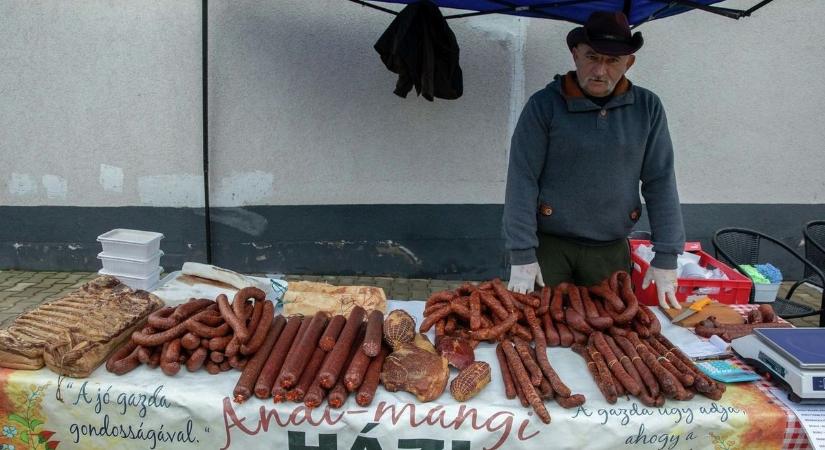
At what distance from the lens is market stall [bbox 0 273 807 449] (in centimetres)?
219

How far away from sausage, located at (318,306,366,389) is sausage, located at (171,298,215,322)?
71 centimetres

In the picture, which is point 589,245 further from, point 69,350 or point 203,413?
point 69,350

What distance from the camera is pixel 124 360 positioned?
237cm

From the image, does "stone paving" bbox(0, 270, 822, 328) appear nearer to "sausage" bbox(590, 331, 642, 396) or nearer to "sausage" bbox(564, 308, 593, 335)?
"sausage" bbox(564, 308, 593, 335)

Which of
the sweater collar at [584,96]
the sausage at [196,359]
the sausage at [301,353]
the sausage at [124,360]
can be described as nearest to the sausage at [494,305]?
the sausage at [301,353]

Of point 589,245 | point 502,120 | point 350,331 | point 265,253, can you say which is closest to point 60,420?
point 350,331

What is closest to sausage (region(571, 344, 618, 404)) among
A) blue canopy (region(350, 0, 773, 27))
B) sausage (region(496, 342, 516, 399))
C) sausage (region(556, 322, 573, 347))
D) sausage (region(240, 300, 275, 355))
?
sausage (region(556, 322, 573, 347))

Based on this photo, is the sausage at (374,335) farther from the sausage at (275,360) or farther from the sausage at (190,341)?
the sausage at (190,341)

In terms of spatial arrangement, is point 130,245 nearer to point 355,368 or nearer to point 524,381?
point 355,368

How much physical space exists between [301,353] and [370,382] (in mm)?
324

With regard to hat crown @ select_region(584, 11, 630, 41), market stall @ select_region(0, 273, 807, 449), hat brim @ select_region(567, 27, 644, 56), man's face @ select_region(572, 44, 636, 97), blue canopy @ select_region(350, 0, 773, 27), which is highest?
blue canopy @ select_region(350, 0, 773, 27)

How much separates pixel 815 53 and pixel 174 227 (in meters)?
7.57

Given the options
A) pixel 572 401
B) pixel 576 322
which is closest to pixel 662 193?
pixel 576 322

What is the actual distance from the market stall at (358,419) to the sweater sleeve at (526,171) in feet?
3.36
